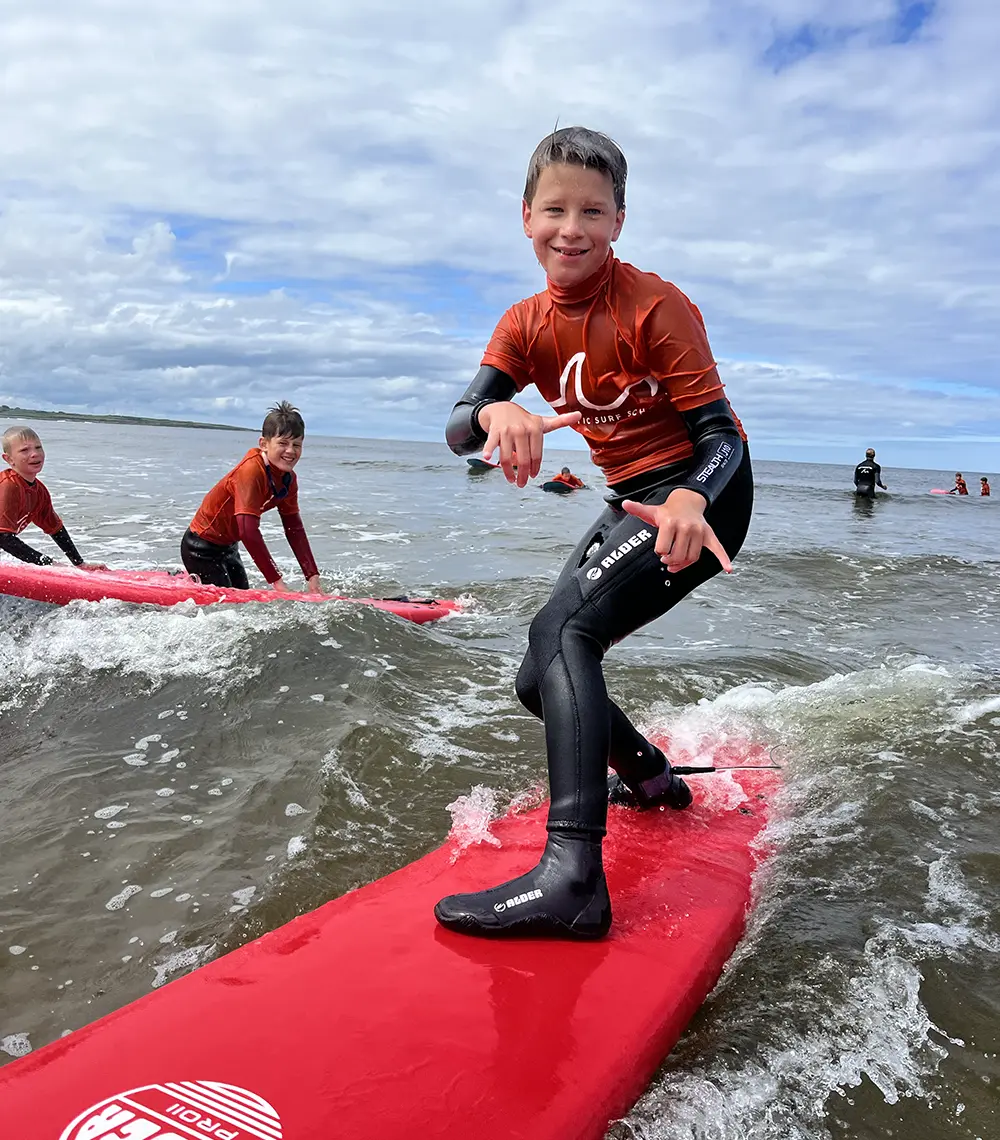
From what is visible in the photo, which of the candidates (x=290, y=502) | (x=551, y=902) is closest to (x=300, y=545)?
(x=290, y=502)

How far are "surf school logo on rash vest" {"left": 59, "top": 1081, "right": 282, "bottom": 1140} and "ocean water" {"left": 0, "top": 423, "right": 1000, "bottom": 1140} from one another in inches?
30.4

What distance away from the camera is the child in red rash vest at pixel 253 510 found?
693cm

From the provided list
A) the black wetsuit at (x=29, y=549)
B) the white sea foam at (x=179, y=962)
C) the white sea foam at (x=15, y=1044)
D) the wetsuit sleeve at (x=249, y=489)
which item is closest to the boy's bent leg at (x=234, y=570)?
the wetsuit sleeve at (x=249, y=489)

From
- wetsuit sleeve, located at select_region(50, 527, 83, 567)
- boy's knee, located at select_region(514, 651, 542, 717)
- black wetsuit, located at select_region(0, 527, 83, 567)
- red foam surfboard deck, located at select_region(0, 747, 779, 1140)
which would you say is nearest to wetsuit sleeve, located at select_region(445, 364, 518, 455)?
boy's knee, located at select_region(514, 651, 542, 717)

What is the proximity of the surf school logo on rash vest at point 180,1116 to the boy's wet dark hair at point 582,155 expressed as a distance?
2308mm

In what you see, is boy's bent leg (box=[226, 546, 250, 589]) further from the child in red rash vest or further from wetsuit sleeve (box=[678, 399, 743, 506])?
wetsuit sleeve (box=[678, 399, 743, 506])

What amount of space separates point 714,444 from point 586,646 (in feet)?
2.24

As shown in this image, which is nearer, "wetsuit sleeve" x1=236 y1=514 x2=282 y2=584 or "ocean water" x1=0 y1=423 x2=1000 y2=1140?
"ocean water" x1=0 y1=423 x2=1000 y2=1140

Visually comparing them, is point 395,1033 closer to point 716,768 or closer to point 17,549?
point 716,768

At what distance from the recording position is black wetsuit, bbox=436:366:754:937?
234cm

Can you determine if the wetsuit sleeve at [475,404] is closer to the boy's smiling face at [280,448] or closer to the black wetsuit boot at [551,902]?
the black wetsuit boot at [551,902]

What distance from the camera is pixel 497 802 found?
370cm

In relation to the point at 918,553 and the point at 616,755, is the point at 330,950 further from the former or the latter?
the point at 918,553

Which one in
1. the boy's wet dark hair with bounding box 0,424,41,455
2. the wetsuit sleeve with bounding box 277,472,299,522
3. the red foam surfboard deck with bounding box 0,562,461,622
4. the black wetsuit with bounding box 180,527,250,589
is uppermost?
the boy's wet dark hair with bounding box 0,424,41,455
